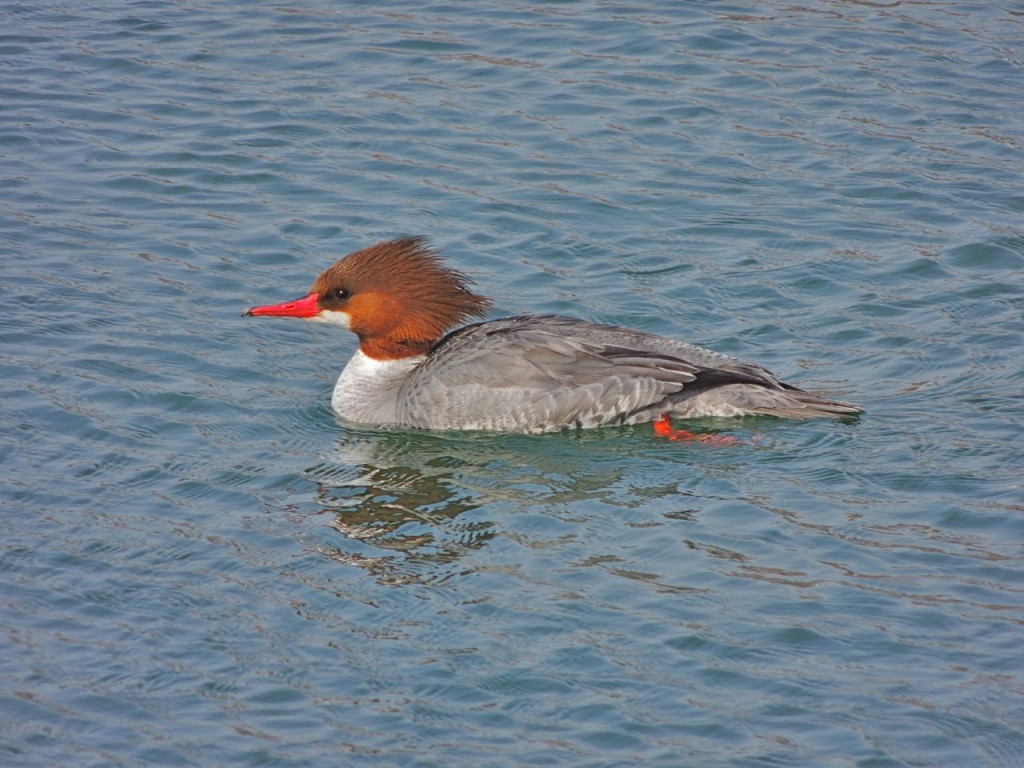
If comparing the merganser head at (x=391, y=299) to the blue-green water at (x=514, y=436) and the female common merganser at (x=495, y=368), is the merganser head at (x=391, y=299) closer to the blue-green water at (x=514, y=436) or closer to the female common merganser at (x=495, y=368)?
the female common merganser at (x=495, y=368)

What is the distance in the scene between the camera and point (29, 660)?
8273 mm

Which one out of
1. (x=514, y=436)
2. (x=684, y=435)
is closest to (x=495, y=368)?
(x=514, y=436)

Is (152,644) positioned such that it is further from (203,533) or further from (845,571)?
(845,571)

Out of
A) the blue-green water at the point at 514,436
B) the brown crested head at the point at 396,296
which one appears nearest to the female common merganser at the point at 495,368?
the brown crested head at the point at 396,296

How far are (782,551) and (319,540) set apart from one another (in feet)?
9.48

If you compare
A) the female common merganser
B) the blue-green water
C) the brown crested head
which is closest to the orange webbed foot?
the female common merganser

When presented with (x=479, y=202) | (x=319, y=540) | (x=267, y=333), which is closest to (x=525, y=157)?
(x=479, y=202)

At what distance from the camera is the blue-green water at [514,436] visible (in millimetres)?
7895

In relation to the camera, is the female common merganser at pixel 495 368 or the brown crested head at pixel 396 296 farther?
the brown crested head at pixel 396 296

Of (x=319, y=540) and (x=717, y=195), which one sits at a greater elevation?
(x=717, y=195)

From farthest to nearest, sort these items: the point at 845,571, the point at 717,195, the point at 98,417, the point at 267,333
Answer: the point at 717,195 → the point at 267,333 → the point at 98,417 → the point at 845,571

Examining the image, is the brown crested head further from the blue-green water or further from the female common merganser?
the blue-green water

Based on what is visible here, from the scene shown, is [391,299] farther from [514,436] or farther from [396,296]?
[514,436]

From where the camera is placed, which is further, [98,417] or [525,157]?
[525,157]
